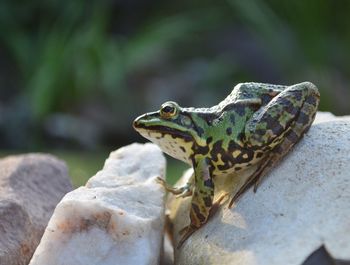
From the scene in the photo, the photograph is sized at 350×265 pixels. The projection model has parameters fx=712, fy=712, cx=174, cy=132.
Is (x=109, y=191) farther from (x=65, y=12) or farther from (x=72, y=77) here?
(x=65, y=12)

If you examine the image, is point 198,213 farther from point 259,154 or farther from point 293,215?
point 293,215

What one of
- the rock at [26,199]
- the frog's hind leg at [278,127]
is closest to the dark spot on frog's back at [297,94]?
the frog's hind leg at [278,127]

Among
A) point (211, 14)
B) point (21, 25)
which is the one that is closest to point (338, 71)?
point (211, 14)

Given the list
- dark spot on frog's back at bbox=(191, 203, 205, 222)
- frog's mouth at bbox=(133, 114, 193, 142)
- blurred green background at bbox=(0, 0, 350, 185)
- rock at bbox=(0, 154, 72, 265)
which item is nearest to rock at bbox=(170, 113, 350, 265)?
dark spot on frog's back at bbox=(191, 203, 205, 222)

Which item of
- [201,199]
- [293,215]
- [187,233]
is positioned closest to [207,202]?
[201,199]

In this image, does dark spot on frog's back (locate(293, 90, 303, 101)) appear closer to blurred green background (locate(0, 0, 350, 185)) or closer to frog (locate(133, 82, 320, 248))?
frog (locate(133, 82, 320, 248))

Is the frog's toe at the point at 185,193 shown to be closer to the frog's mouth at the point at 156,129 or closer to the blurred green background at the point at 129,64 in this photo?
the frog's mouth at the point at 156,129
